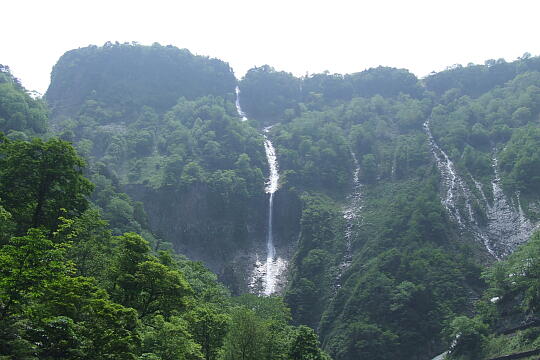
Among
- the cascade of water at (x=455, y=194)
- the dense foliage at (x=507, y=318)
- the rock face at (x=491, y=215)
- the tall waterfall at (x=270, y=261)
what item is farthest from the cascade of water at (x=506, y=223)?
the tall waterfall at (x=270, y=261)

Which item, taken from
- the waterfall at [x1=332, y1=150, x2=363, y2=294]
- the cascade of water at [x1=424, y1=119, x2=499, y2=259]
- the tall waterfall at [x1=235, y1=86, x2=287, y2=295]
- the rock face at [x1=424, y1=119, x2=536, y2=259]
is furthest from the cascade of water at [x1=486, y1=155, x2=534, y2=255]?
the tall waterfall at [x1=235, y1=86, x2=287, y2=295]

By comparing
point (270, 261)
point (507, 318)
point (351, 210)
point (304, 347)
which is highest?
point (351, 210)

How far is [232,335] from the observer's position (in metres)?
34.3

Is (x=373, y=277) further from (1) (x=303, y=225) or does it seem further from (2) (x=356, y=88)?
(2) (x=356, y=88)

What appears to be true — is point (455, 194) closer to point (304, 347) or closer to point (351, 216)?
point (351, 216)

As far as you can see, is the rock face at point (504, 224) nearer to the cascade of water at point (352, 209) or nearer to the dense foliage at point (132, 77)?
the cascade of water at point (352, 209)

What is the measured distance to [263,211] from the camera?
11388 cm

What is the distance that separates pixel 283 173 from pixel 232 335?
8982 centimetres

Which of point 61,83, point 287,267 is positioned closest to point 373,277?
point 287,267

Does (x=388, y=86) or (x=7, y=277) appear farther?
(x=388, y=86)

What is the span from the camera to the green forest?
30844 mm

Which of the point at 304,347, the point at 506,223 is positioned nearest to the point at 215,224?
the point at 506,223

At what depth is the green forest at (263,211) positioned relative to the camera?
3084 centimetres

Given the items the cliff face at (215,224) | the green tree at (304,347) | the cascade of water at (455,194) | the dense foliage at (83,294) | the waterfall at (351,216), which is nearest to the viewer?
the dense foliage at (83,294)
